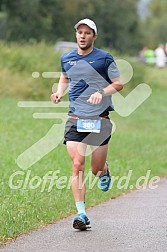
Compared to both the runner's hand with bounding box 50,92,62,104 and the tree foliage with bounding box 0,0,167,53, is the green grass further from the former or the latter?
the tree foliage with bounding box 0,0,167,53

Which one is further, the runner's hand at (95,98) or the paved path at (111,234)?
the runner's hand at (95,98)

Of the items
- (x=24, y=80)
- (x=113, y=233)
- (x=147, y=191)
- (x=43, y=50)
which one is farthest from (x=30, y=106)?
(x=113, y=233)

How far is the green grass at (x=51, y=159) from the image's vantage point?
9.85 meters

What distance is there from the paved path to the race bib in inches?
41.7

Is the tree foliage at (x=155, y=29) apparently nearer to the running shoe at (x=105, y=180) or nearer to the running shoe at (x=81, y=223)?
the running shoe at (x=105, y=180)

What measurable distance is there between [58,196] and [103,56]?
2798 millimetres

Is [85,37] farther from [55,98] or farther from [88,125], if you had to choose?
[88,125]

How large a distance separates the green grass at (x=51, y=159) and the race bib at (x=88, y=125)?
116 cm

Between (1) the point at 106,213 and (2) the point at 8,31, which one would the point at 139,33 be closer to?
(2) the point at 8,31

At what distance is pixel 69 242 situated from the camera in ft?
27.4

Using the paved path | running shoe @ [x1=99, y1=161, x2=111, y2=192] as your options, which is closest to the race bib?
the paved path

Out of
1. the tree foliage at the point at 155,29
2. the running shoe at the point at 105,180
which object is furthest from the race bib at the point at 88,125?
the tree foliage at the point at 155,29

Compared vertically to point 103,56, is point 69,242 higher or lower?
lower

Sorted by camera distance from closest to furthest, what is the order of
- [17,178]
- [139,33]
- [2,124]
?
[17,178] → [2,124] → [139,33]
